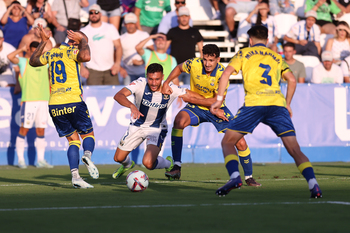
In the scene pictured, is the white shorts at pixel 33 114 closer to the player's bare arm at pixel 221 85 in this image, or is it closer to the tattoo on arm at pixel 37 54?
the tattoo on arm at pixel 37 54

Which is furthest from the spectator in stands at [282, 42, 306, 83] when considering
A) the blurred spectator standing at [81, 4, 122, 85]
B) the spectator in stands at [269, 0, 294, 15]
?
the blurred spectator standing at [81, 4, 122, 85]

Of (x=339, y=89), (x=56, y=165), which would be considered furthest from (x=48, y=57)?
(x=339, y=89)

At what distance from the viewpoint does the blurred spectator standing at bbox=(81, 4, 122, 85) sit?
13766 millimetres

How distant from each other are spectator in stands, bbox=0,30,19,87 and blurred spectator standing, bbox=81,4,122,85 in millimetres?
1975

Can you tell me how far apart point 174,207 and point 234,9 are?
39.6 feet

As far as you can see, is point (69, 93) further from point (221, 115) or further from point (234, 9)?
point (234, 9)

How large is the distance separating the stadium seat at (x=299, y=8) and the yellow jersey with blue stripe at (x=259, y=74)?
12.0 meters

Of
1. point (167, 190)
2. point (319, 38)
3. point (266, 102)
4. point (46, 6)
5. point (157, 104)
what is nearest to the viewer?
point (266, 102)

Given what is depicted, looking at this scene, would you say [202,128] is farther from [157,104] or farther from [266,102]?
[266,102]

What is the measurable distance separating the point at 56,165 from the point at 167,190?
6303 mm

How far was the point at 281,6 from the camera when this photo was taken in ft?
58.1

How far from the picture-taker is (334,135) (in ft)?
45.3

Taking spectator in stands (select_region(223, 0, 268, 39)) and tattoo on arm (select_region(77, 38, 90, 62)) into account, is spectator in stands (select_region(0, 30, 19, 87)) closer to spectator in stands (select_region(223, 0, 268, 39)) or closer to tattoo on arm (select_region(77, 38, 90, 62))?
tattoo on arm (select_region(77, 38, 90, 62))

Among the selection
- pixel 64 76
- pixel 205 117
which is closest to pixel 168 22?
pixel 205 117
